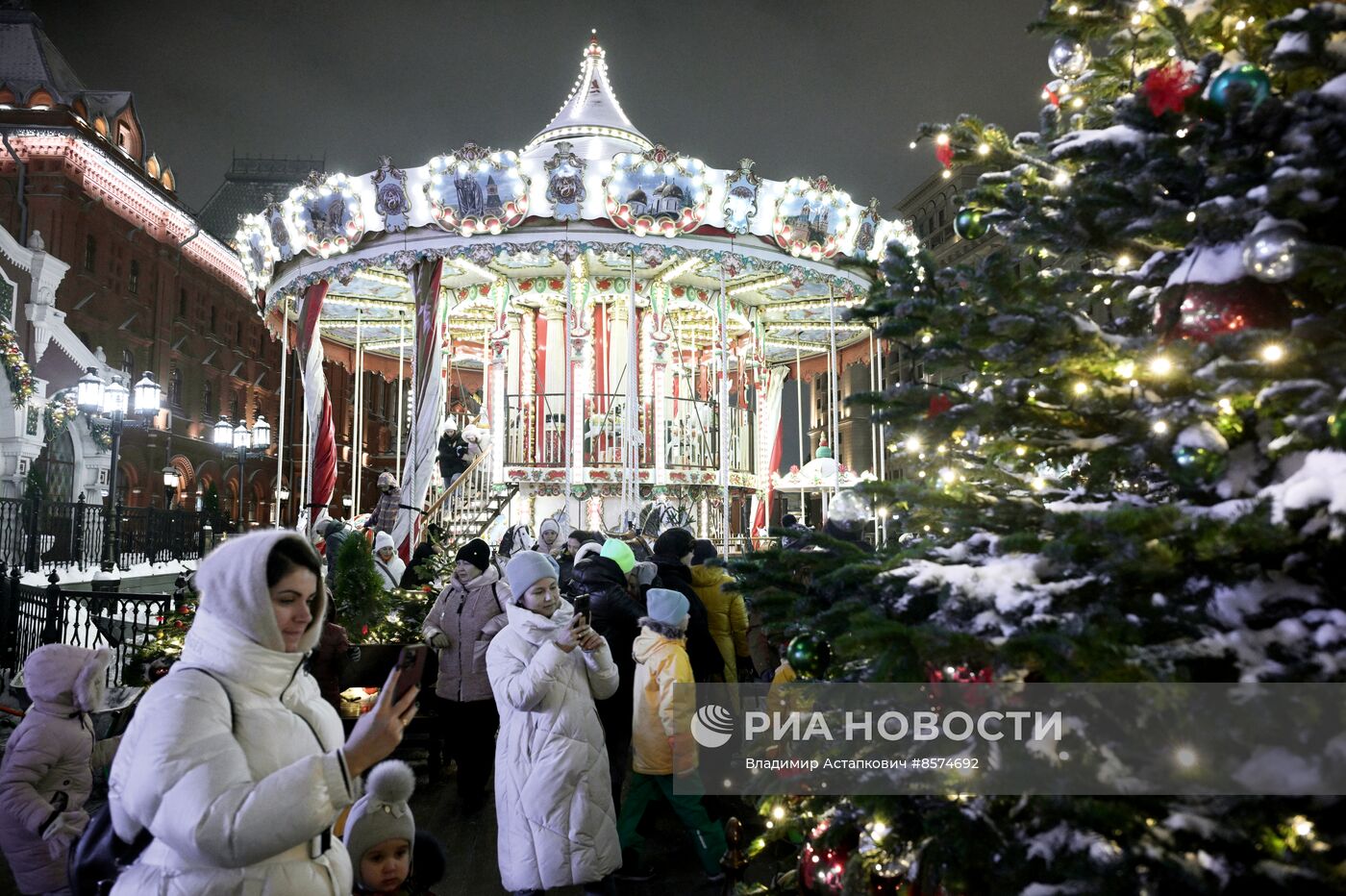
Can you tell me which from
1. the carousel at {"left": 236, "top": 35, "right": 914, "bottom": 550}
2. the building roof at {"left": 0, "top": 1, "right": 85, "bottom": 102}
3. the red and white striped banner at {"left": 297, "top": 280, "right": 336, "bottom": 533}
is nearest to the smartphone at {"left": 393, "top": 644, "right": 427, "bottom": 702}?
the carousel at {"left": 236, "top": 35, "right": 914, "bottom": 550}

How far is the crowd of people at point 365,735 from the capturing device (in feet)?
5.95

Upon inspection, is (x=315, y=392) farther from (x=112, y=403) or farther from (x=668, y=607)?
(x=668, y=607)

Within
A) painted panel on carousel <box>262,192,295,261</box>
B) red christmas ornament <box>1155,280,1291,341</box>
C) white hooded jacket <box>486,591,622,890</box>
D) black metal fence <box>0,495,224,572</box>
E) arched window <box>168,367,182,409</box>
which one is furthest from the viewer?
arched window <box>168,367,182,409</box>

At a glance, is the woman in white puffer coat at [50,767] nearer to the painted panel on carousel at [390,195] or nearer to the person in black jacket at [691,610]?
the person in black jacket at [691,610]

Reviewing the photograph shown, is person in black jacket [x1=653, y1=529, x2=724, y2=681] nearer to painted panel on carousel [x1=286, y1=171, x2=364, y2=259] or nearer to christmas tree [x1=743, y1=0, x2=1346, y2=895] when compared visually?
christmas tree [x1=743, y1=0, x2=1346, y2=895]

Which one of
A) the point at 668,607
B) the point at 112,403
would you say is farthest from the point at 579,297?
the point at 668,607

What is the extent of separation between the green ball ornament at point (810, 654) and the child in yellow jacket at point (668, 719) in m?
1.68

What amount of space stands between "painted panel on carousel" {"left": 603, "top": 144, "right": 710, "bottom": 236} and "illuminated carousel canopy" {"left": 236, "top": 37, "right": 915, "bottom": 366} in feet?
0.05

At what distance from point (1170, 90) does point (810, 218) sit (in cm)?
1033

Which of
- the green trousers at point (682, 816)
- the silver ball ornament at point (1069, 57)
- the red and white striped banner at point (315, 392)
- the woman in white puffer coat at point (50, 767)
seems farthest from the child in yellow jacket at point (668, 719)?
the red and white striped banner at point (315, 392)

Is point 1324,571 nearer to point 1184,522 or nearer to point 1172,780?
point 1184,522

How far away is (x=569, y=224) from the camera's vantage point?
11430 mm

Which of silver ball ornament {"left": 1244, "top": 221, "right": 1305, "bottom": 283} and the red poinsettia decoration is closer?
silver ball ornament {"left": 1244, "top": 221, "right": 1305, "bottom": 283}

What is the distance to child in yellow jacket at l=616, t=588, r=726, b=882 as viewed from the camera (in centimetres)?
410
